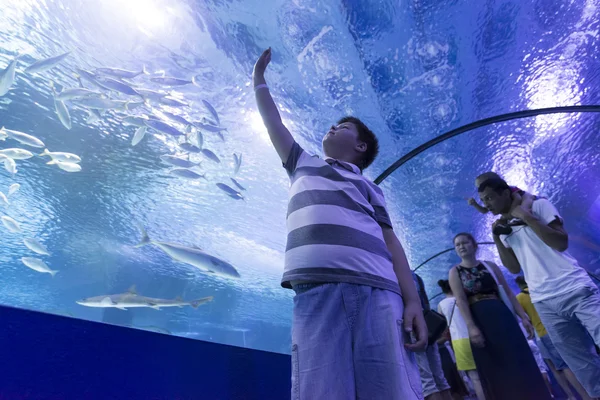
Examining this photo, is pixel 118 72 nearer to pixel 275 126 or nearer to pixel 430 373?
pixel 275 126

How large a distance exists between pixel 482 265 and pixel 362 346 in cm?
297

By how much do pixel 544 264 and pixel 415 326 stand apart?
2202 millimetres

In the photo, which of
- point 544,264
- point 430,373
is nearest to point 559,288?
point 544,264

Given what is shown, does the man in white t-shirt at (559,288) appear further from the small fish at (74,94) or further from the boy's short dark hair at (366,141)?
the small fish at (74,94)

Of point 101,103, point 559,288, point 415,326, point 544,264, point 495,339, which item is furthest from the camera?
point 101,103

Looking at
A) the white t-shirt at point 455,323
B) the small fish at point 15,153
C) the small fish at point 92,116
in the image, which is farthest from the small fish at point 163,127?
the white t-shirt at point 455,323

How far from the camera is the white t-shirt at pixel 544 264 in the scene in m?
2.57

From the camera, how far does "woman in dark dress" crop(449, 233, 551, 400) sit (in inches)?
106

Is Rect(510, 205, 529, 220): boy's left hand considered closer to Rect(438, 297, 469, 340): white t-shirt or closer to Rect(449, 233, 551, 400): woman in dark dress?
Rect(449, 233, 551, 400): woman in dark dress

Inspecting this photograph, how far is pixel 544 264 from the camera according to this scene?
2.74 meters

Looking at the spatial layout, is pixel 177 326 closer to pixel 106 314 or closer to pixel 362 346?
pixel 106 314

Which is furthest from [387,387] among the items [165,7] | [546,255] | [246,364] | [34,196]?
[34,196]

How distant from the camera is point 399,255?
160 cm

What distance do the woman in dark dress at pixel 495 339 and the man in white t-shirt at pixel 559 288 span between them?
0.97ft
